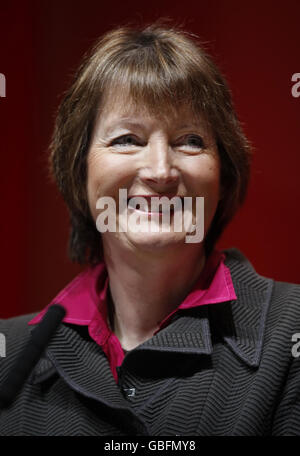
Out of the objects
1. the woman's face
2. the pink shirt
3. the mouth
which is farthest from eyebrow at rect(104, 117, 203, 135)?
the pink shirt

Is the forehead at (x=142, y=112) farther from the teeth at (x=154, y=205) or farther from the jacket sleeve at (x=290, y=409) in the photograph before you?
the jacket sleeve at (x=290, y=409)

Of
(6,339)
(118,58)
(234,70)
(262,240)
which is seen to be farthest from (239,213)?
(6,339)

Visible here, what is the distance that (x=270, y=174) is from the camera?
110cm

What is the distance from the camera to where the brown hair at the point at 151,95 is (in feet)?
3.13

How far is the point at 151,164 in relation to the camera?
93 centimetres

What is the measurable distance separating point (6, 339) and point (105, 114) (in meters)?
0.49

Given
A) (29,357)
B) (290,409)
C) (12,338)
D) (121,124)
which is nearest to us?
(29,357)

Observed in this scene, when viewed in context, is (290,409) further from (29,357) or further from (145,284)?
(29,357)

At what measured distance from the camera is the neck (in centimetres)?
100

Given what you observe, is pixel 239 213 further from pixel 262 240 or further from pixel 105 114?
pixel 105 114

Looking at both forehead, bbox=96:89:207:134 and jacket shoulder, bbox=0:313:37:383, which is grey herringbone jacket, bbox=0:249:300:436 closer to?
jacket shoulder, bbox=0:313:37:383

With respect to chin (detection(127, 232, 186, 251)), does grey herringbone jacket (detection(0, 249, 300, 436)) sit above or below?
below

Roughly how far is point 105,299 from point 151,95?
0.42 m

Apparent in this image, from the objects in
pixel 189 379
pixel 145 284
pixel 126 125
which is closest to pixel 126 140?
pixel 126 125
